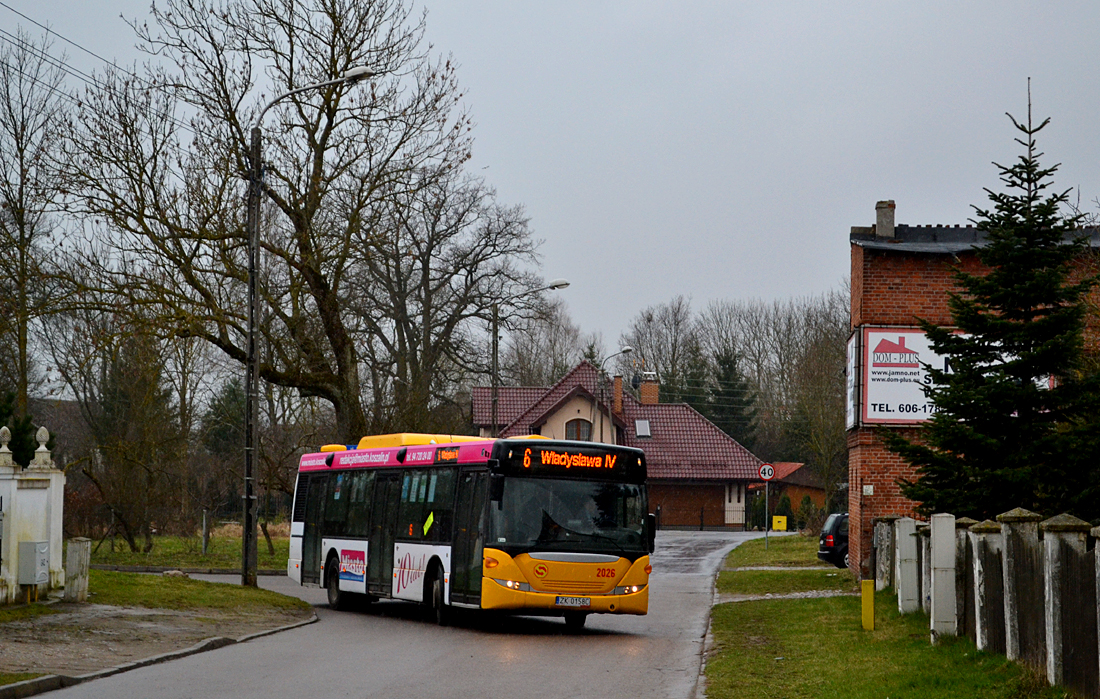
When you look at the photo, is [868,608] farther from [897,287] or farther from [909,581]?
[897,287]

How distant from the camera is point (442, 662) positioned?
556 inches

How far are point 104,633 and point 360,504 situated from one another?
24.8 ft

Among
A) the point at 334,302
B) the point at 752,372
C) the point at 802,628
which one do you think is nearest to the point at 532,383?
the point at 752,372

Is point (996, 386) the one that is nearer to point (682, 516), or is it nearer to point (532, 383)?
A: point (682, 516)

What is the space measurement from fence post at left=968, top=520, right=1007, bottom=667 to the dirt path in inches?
341

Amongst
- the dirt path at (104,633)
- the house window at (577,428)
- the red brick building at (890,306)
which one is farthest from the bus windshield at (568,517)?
the house window at (577,428)

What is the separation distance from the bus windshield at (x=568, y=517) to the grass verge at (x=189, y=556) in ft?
55.1

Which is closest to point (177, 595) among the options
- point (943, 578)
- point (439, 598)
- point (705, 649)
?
point (439, 598)

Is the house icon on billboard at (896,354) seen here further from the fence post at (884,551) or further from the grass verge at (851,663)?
the grass verge at (851,663)

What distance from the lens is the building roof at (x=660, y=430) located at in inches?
2795

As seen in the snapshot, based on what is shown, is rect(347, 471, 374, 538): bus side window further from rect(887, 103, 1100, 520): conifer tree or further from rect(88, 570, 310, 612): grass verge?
rect(887, 103, 1100, 520): conifer tree

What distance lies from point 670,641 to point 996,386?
6164 mm

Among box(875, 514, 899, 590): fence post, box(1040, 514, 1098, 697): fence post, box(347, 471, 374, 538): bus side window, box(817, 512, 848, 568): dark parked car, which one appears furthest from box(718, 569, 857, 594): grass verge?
box(1040, 514, 1098, 697): fence post

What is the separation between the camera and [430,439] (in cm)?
2231
